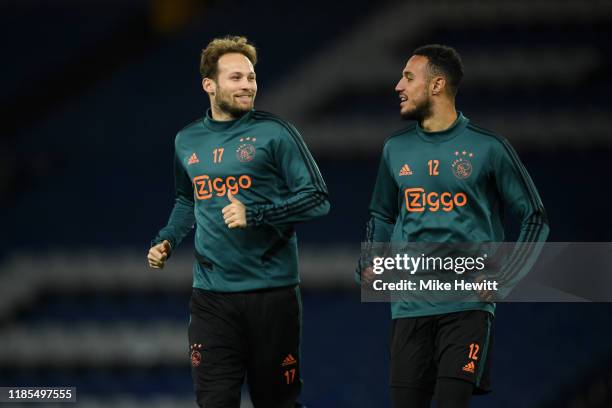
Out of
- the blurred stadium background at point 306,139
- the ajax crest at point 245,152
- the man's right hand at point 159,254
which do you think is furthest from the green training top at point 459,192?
the blurred stadium background at point 306,139

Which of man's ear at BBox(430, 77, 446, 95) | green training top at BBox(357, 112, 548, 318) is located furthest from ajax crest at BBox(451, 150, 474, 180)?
man's ear at BBox(430, 77, 446, 95)

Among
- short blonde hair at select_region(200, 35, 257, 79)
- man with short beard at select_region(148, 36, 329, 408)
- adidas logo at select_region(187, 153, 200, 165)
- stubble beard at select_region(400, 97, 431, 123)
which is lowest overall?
man with short beard at select_region(148, 36, 329, 408)

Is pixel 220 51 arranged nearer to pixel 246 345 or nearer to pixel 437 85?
pixel 437 85

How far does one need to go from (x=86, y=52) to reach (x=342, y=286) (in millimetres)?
5677

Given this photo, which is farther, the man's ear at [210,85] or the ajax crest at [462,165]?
the man's ear at [210,85]

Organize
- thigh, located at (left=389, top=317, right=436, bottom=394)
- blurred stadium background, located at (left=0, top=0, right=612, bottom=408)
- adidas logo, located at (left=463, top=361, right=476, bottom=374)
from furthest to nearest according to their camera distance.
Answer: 1. blurred stadium background, located at (left=0, top=0, right=612, bottom=408)
2. thigh, located at (left=389, top=317, right=436, bottom=394)
3. adidas logo, located at (left=463, top=361, right=476, bottom=374)

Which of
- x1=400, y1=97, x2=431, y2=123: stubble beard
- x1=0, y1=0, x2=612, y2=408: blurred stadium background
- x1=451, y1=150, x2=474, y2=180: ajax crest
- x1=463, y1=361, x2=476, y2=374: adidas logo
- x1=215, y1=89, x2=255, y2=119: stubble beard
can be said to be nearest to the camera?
x1=463, y1=361, x2=476, y2=374: adidas logo

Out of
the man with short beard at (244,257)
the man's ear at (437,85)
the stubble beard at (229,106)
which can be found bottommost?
the man with short beard at (244,257)

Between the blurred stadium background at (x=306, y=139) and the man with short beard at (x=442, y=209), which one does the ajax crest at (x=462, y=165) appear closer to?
the man with short beard at (x=442, y=209)

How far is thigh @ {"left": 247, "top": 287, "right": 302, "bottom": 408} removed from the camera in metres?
5.64

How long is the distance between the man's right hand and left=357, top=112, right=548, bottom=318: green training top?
1.12m

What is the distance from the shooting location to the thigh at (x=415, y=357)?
17.7 ft

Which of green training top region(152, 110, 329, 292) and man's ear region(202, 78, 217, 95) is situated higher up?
man's ear region(202, 78, 217, 95)

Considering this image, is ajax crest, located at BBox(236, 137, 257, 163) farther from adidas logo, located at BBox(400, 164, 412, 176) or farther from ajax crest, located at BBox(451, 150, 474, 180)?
ajax crest, located at BBox(451, 150, 474, 180)
